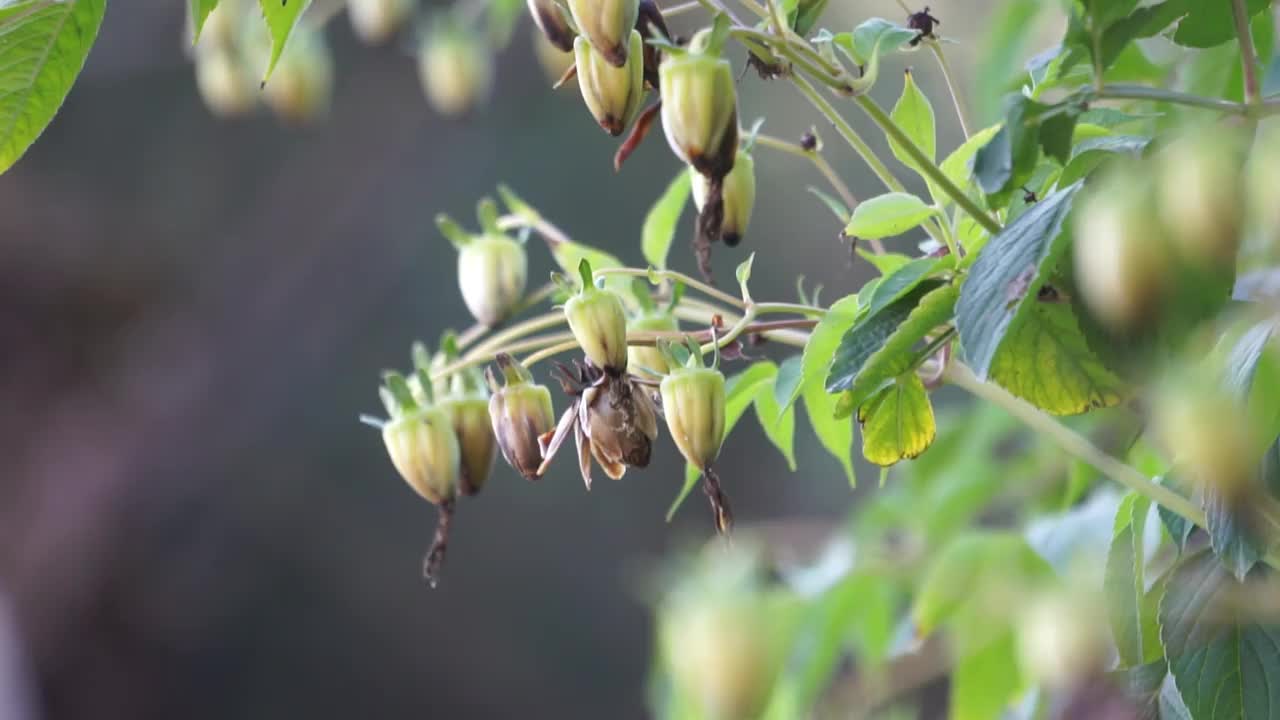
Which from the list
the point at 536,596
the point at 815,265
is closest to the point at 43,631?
the point at 536,596

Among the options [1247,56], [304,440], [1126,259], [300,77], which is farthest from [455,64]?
[304,440]

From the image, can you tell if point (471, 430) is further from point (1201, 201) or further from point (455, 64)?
point (455, 64)

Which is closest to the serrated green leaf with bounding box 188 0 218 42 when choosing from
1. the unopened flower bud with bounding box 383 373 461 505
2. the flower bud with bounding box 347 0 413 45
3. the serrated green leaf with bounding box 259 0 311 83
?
the serrated green leaf with bounding box 259 0 311 83

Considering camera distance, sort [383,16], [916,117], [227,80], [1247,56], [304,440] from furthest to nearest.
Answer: [304,440] < [227,80] < [383,16] < [916,117] < [1247,56]

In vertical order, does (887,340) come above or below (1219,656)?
above

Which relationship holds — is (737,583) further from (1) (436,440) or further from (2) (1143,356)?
(1) (436,440)
